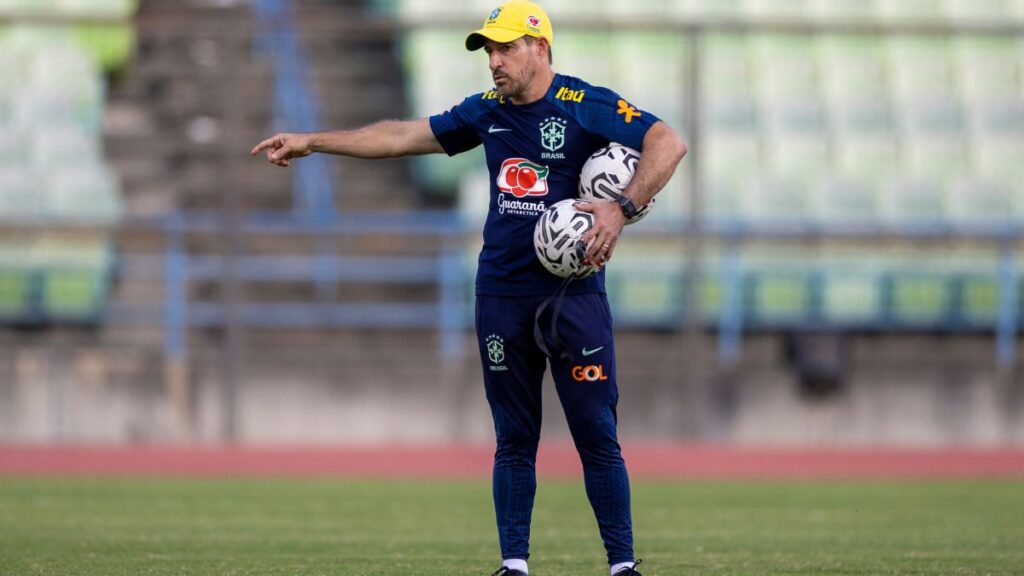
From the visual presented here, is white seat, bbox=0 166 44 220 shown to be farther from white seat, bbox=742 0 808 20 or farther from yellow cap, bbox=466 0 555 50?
yellow cap, bbox=466 0 555 50

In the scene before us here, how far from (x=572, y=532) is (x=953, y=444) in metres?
6.74

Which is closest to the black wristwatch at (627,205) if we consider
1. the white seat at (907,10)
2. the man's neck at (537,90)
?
the man's neck at (537,90)

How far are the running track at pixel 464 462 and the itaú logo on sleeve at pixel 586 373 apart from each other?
20.6 ft

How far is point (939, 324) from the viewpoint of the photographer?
14578 millimetres

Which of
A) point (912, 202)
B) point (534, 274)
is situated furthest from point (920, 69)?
point (534, 274)

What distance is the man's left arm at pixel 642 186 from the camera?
548 cm

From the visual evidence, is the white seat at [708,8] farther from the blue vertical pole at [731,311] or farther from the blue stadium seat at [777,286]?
the blue vertical pole at [731,311]

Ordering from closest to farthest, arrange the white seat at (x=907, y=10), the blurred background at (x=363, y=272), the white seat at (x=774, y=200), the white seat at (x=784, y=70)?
the blurred background at (x=363, y=272), the white seat at (x=774, y=200), the white seat at (x=784, y=70), the white seat at (x=907, y=10)

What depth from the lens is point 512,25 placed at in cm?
563

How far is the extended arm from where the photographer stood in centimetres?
599

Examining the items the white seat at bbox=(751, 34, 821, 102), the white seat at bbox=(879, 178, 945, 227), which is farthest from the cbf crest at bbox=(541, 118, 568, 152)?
the white seat at bbox=(751, 34, 821, 102)

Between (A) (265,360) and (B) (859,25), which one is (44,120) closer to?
(A) (265,360)

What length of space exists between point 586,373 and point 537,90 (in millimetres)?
943

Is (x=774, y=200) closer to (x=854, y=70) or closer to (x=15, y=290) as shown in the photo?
(x=854, y=70)
